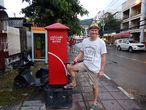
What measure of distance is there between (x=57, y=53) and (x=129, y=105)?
2.12m

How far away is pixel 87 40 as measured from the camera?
5.04 metres

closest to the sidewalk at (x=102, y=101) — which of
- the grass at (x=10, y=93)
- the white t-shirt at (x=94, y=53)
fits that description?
the grass at (x=10, y=93)

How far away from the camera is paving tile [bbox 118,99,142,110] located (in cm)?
522

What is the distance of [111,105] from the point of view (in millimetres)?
5410

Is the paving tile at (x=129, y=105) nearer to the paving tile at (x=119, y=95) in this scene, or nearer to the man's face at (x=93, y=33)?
the paving tile at (x=119, y=95)

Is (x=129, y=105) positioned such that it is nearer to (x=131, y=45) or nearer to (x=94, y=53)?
(x=94, y=53)

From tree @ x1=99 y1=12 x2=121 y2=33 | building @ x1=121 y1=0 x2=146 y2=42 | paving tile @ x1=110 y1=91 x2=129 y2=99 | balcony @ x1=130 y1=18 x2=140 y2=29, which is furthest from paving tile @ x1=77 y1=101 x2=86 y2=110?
tree @ x1=99 y1=12 x2=121 y2=33

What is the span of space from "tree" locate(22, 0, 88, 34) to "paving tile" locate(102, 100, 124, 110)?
10.5 m

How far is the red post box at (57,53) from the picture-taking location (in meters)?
5.09

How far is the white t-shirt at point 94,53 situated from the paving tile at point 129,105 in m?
1.18

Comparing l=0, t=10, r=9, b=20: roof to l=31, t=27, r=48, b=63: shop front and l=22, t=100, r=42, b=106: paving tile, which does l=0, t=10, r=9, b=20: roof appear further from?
l=22, t=100, r=42, b=106: paving tile

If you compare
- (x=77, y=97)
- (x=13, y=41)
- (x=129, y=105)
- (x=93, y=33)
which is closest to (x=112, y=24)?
(x=13, y=41)

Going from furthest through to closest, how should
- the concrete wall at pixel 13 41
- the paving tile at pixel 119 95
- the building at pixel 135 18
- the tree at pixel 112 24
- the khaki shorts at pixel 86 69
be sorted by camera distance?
the tree at pixel 112 24 → the building at pixel 135 18 → the concrete wall at pixel 13 41 → the paving tile at pixel 119 95 → the khaki shorts at pixel 86 69

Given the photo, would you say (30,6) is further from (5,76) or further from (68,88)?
(68,88)
